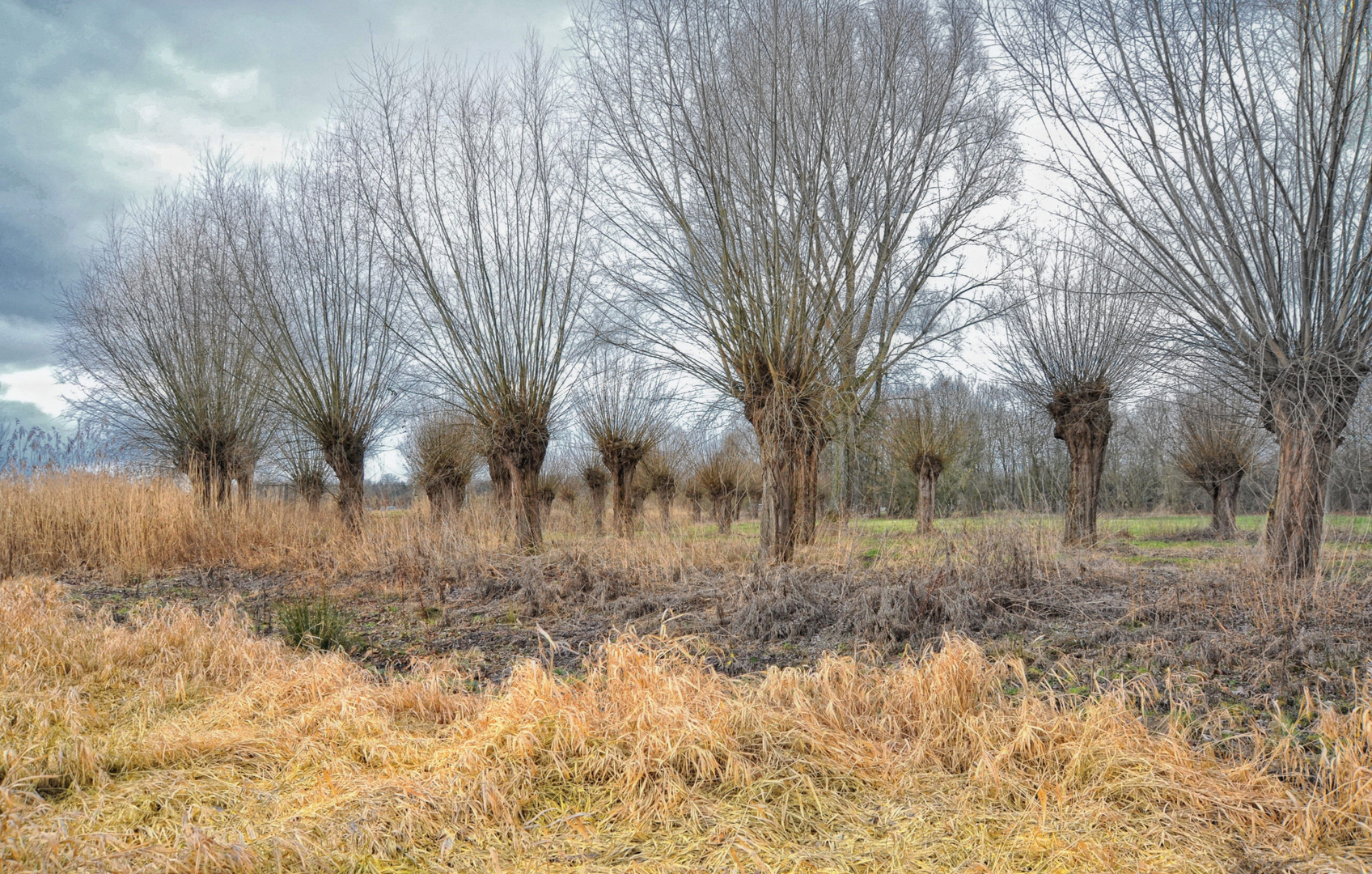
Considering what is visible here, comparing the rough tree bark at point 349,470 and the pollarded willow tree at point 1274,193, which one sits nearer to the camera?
the pollarded willow tree at point 1274,193

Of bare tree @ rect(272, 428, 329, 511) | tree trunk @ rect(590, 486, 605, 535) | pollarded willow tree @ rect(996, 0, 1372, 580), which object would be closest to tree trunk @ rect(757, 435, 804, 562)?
pollarded willow tree @ rect(996, 0, 1372, 580)

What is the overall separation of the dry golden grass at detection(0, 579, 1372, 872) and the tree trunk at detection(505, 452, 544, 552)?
22.8ft

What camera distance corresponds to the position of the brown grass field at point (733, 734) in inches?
99.8

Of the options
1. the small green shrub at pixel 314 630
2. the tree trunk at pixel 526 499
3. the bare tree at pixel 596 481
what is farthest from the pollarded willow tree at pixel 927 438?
the small green shrub at pixel 314 630

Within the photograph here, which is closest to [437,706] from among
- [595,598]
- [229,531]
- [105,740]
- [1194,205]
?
[105,740]

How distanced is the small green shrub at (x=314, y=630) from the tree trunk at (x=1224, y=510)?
16418 mm

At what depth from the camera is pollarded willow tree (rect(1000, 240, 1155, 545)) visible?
39.0 feet

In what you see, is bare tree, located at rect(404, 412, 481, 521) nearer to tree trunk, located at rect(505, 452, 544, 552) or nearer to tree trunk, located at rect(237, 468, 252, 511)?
tree trunk, located at rect(237, 468, 252, 511)

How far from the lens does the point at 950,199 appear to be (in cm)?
862

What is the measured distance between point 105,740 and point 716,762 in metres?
2.91

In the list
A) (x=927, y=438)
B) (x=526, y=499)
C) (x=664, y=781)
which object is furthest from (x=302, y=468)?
(x=664, y=781)

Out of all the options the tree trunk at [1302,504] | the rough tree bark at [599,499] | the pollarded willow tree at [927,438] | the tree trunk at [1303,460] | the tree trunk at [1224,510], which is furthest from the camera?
the rough tree bark at [599,499]

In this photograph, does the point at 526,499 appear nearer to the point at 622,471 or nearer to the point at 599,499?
the point at 622,471

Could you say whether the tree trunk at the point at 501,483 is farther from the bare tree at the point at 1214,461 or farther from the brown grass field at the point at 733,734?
the bare tree at the point at 1214,461
